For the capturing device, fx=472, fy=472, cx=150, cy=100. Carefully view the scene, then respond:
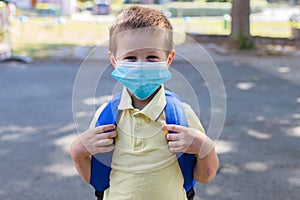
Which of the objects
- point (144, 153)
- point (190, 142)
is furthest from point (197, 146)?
point (144, 153)

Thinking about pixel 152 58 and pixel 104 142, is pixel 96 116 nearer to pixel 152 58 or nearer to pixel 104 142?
pixel 104 142

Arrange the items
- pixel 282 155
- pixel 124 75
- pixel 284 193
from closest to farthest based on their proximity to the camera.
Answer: pixel 124 75, pixel 284 193, pixel 282 155

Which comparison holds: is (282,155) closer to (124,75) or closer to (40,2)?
(124,75)

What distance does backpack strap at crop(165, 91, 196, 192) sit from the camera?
56.1 inches

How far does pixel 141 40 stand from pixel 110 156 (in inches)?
14.7

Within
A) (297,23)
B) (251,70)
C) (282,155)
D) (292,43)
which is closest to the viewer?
(282,155)

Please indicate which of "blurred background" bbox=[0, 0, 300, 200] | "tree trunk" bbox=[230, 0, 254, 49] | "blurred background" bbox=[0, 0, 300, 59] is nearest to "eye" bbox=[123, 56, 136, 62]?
"blurred background" bbox=[0, 0, 300, 200]

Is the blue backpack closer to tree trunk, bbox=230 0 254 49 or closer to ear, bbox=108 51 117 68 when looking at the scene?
ear, bbox=108 51 117 68

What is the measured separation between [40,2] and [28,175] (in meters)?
25.9

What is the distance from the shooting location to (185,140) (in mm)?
1369

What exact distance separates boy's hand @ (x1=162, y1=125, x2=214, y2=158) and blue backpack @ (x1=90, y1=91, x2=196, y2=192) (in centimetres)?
5

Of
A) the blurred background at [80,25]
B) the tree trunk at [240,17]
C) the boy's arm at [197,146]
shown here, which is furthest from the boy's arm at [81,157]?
the tree trunk at [240,17]

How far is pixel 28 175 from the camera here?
3.62 m

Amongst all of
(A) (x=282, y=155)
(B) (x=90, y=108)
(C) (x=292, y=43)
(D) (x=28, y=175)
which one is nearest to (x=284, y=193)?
(A) (x=282, y=155)
